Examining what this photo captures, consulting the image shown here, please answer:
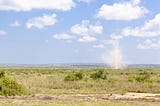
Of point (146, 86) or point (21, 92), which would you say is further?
point (146, 86)

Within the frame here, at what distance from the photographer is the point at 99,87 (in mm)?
36938

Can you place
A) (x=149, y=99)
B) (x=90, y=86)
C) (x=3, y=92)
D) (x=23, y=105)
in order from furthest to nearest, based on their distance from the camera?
(x=90, y=86), (x=3, y=92), (x=149, y=99), (x=23, y=105)

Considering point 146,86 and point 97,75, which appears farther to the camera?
point 97,75

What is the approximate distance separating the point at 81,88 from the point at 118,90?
3403 mm

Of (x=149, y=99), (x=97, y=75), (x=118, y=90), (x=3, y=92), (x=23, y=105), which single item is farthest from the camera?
(x=97, y=75)

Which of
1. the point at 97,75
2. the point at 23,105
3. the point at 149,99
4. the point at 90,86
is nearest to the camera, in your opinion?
the point at 23,105

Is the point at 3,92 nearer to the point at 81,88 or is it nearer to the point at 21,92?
the point at 21,92

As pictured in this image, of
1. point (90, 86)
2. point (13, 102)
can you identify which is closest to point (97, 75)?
point (90, 86)

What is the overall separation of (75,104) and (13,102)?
11.8 feet

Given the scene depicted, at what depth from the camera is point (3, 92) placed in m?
30.0

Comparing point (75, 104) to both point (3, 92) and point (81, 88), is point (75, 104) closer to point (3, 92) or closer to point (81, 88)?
point (3, 92)

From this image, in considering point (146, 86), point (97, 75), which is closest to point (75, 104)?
point (146, 86)

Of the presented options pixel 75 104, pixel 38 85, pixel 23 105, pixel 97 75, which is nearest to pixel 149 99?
pixel 75 104

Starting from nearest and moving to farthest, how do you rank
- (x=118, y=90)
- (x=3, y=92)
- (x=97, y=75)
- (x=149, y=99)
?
(x=149, y=99)
(x=3, y=92)
(x=118, y=90)
(x=97, y=75)
